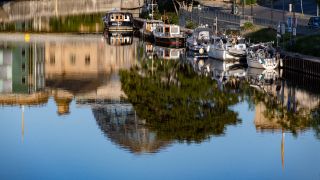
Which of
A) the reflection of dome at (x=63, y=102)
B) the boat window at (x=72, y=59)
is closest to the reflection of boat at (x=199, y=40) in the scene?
the boat window at (x=72, y=59)

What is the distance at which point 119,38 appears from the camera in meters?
109

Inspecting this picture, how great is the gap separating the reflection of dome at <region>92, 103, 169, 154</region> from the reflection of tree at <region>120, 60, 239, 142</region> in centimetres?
49

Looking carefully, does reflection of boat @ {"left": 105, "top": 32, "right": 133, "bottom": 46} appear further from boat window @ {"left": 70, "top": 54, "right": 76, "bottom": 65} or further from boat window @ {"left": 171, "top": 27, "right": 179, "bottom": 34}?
boat window @ {"left": 70, "top": 54, "right": 76, "bottom": 65}

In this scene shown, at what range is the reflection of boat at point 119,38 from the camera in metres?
100

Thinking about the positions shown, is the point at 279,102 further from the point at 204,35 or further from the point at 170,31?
the point at 170,31

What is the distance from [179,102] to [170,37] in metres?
42.8

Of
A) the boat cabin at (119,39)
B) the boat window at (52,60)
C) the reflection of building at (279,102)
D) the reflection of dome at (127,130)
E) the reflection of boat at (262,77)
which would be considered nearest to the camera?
the reflection of dome at (127,130)

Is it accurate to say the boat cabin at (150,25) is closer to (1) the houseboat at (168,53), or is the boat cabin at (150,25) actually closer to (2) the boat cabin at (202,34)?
(1) the houseboat at (168,53)

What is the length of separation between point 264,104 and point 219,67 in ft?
69.4

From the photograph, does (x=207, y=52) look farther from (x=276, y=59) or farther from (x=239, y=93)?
(x=239, y=93)

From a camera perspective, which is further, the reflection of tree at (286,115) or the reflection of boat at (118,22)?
the reflection of boat at (118,22)

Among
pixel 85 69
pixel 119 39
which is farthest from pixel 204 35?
pixel 119 39

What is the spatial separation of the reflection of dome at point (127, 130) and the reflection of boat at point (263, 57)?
14.9 meters

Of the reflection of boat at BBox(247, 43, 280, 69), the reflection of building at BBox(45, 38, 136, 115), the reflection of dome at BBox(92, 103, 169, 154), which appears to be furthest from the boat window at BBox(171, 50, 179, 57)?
the reflection of dome at BBox(92, 103, 169, 154)
